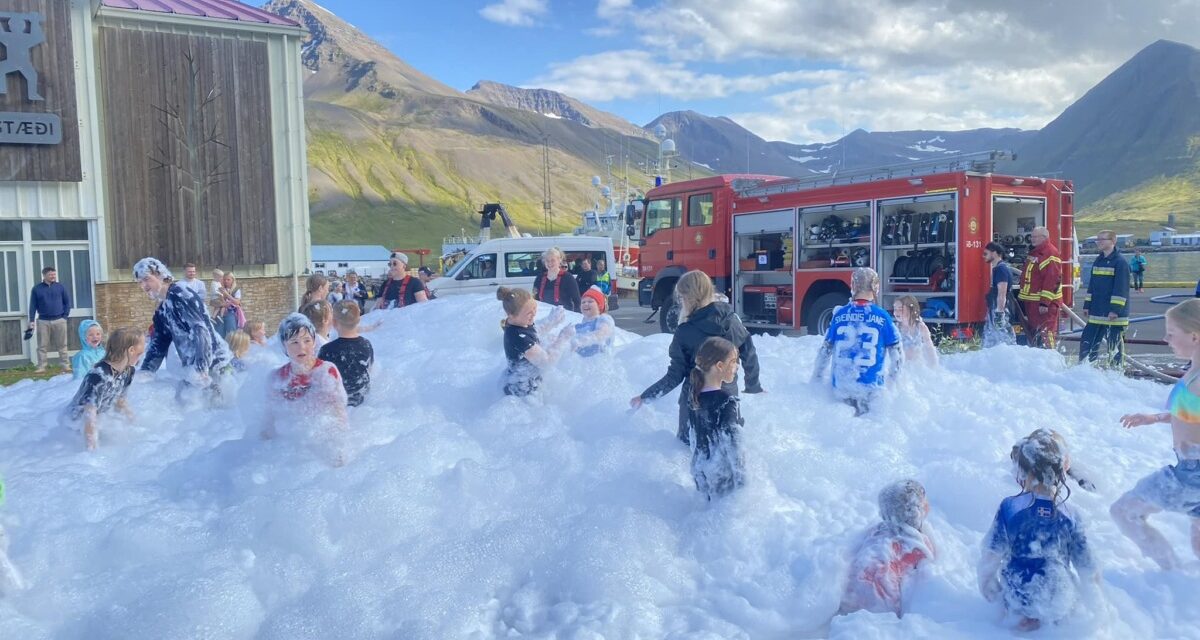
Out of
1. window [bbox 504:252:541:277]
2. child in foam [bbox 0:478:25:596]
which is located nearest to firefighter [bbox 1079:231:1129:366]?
child in foam [bbox 0:478:25:596]

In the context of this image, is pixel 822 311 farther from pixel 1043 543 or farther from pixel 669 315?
pixel 1043 543

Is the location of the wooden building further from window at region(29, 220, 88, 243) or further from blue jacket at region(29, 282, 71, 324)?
blue jacket at region(29, 282, 71, 324)

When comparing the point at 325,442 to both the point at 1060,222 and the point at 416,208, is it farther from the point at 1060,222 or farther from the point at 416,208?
the point at 416,208

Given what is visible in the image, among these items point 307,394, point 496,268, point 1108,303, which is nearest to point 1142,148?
point 496,268

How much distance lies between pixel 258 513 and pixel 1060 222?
11.0 metres

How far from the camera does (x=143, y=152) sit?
47.0 feet

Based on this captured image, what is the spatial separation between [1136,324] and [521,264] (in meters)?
12.6

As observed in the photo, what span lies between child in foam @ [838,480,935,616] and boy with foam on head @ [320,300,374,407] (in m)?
3.16

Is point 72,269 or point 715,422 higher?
point 72,269

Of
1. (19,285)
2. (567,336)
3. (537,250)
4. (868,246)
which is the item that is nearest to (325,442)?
(567,336)

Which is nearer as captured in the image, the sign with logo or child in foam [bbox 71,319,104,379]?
child in foam [bbox 71,319,104,379]

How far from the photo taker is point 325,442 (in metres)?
5.04

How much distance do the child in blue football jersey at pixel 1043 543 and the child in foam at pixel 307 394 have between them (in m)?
3.57

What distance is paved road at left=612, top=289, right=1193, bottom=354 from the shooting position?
48.2 feet
